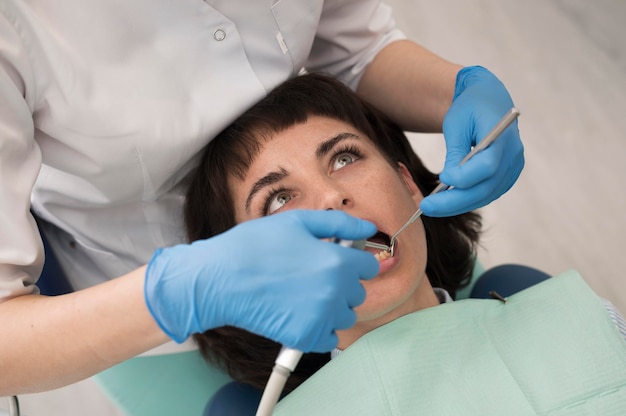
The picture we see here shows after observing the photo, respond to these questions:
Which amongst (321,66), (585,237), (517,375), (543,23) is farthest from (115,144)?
(543,23)

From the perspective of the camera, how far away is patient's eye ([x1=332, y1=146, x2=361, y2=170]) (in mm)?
1337

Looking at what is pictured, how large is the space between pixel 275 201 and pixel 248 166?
10 cm

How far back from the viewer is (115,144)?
122 cm

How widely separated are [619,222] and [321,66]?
1184 mm

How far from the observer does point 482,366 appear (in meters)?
1.25

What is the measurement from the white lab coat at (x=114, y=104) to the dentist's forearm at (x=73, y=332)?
0.09m

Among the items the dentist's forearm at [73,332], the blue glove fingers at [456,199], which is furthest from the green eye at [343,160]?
the dentist's forearm at [73,332]

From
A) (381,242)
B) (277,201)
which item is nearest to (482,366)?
(381,242)

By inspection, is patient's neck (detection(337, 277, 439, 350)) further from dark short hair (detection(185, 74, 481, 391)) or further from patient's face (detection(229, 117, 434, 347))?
dark short hair (detection(185, 74, 481, 391))

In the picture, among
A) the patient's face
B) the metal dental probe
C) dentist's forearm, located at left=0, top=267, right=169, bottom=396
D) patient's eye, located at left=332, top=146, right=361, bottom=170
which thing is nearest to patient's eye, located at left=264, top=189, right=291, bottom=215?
the patient's face

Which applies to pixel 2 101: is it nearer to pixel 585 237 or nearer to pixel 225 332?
pixel 225 332

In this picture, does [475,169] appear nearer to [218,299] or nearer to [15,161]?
[218,299]

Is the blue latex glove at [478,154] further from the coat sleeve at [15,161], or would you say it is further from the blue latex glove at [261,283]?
the coat sleeve at [15,161]

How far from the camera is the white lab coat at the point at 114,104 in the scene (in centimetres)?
108
